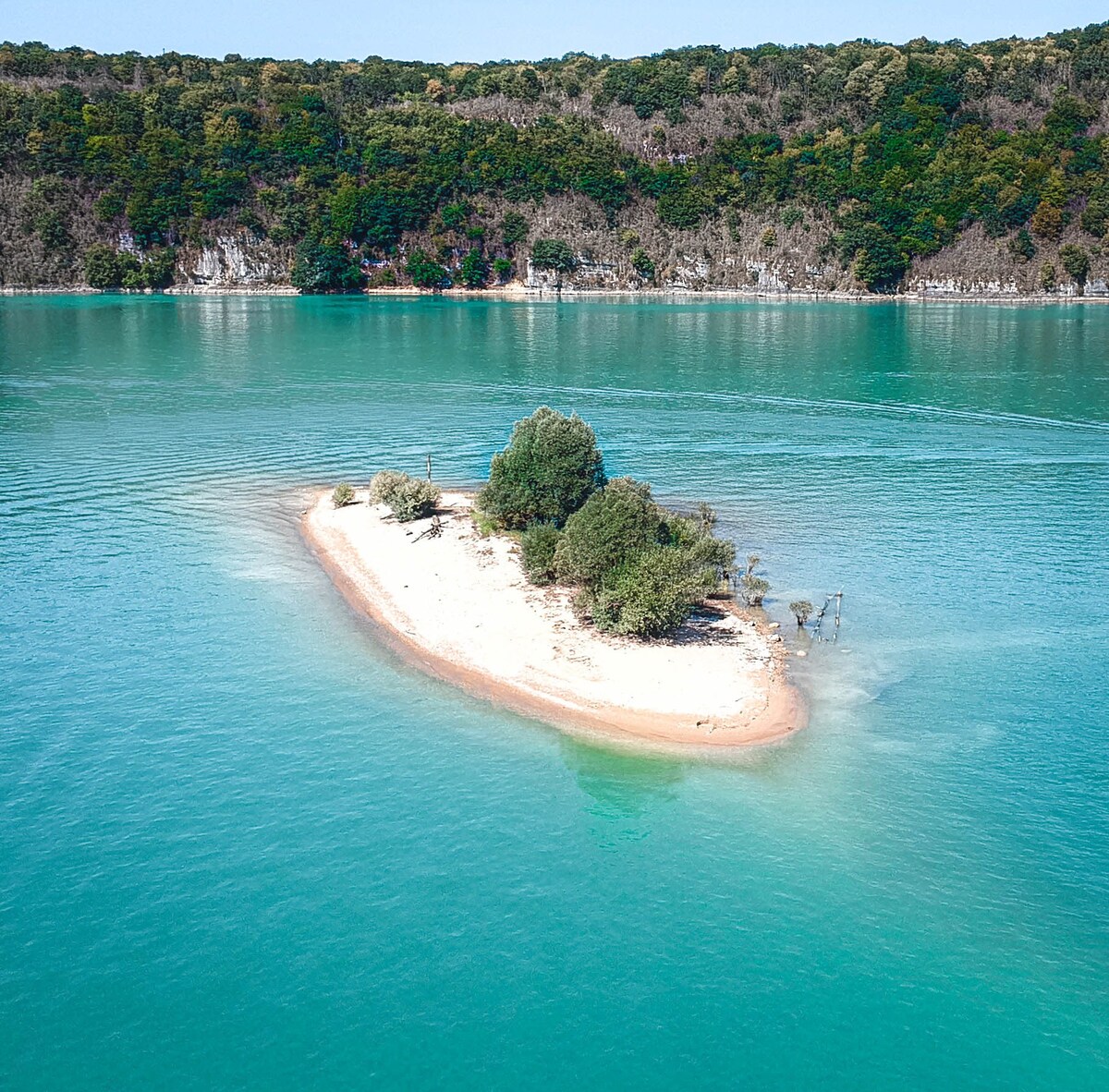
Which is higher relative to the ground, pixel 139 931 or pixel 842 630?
pixel 842 630

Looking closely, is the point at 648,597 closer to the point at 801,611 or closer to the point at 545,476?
the point at 801,611

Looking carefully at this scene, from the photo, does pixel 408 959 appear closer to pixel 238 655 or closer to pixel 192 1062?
pixel 192 1062

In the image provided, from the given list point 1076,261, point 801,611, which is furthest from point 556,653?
point 1076,261

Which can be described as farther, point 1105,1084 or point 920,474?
point 920,474

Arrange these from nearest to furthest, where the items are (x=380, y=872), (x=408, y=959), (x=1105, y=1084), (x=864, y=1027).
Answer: (x=1105, y=1084) < (x=864, y=1027) < (x=408, y=959) < (x=380, y=872)

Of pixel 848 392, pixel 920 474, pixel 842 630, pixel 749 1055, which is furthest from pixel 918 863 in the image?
pixel 848 392
